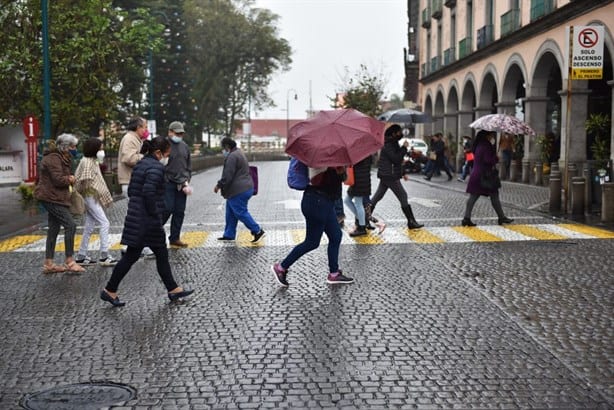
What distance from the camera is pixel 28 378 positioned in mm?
5570

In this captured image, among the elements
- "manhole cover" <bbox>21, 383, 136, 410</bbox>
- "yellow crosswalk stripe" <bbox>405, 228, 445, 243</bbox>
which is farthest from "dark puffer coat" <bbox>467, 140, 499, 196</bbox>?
"manhole cover" <bbox>21, 383, 136, 410</bbox>

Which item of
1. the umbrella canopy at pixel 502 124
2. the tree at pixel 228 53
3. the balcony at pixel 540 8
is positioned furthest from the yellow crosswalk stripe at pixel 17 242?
the tree at pixel 228 53

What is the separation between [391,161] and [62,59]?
14.5 metres

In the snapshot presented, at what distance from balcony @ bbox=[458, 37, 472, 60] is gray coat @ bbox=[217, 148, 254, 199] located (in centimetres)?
2538

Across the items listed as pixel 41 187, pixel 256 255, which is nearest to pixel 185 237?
pixel 256 255

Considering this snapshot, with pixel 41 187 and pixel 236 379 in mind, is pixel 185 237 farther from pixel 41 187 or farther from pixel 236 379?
pixel 236 379

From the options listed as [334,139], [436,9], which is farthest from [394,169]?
[436,9]

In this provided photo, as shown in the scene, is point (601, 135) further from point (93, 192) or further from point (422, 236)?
point (93, 192)

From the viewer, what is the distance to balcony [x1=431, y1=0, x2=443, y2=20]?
1676 inches

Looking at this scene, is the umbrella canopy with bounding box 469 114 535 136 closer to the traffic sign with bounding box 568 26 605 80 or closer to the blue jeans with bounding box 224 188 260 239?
the traffic sign with bounding box 568 26 605 80

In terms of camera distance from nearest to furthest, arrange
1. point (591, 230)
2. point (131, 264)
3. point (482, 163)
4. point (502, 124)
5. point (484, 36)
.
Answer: point (131, 264) → point (591, 230) → point (482, 163) → point (502, 124) → point (484, 36)

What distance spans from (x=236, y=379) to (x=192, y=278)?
414cm

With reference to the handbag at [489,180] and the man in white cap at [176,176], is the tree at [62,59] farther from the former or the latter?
the handbag at [489,180]

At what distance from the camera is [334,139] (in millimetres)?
8188
